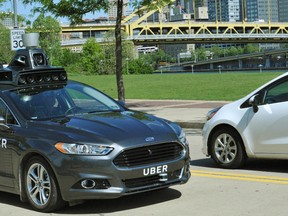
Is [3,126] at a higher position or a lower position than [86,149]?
higher

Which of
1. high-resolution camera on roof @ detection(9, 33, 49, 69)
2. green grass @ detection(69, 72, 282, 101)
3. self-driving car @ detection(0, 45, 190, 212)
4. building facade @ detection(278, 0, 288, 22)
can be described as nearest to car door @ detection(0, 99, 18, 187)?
self-driving car @ detection(0, 45, 190, 212)

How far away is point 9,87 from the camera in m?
7.35

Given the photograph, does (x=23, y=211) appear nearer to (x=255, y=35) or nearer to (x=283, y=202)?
(x=283, y=202)

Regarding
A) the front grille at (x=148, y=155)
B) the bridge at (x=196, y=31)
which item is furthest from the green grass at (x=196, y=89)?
the bridge at (x=196, y=31)

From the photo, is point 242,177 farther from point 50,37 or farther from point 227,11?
point 227,11

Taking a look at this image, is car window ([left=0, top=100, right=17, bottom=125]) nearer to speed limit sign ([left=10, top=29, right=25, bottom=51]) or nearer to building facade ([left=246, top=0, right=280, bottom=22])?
speed limit sign ([left=10, top=29, right=25, bottom=51])

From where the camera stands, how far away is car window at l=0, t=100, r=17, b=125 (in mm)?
6844

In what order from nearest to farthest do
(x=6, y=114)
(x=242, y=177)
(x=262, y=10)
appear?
(x=6, y=114) < (x=242, y=177) < (x=262, y=10)

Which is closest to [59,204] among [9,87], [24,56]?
[9,87]

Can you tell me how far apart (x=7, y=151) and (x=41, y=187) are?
69 cm

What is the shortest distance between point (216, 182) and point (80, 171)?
2573mm

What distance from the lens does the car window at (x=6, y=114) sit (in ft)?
22.5

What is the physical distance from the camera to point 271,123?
8.26 m

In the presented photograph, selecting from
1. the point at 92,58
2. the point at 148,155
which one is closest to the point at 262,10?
the point at 92,58
